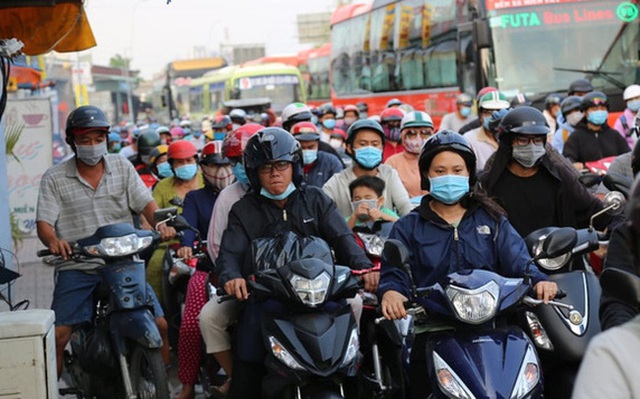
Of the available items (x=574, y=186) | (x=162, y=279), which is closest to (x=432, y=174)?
(x=574, y=186)

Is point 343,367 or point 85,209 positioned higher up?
point 85,209

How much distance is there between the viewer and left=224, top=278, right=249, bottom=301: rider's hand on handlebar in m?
5.89

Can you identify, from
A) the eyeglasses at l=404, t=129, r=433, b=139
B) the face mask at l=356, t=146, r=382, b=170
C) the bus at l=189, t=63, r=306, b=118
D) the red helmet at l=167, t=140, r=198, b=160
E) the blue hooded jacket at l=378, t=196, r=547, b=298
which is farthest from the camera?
the bus at l=189, t=63, r=306, b=118

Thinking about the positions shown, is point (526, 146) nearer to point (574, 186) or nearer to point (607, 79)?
point (574, 186)

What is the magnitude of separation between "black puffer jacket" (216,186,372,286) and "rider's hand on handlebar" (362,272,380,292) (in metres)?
0.11

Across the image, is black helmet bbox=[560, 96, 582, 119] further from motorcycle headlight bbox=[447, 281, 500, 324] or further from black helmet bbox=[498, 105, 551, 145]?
motorcycle headlight bbox=[447, 281, 500, 324]

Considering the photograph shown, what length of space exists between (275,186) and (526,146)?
1540 millimetres

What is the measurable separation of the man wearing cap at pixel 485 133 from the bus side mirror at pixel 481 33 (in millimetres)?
5580

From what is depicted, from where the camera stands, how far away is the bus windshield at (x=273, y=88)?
126 ft

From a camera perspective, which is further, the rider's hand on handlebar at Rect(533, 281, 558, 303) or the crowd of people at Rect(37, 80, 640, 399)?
the crowd of people at Rect(37, 80, 640, 399)

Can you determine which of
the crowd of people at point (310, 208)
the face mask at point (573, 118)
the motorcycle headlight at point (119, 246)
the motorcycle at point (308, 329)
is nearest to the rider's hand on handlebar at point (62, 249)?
the crowd of people at point (310, 208)

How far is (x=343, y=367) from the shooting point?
18.2ft

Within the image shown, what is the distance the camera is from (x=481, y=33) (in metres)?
17.4

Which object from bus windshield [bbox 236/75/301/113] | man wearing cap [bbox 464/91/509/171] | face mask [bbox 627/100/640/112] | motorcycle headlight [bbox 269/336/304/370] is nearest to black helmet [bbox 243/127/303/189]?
motorcycle headlight [bbox 269/336/304/370]
